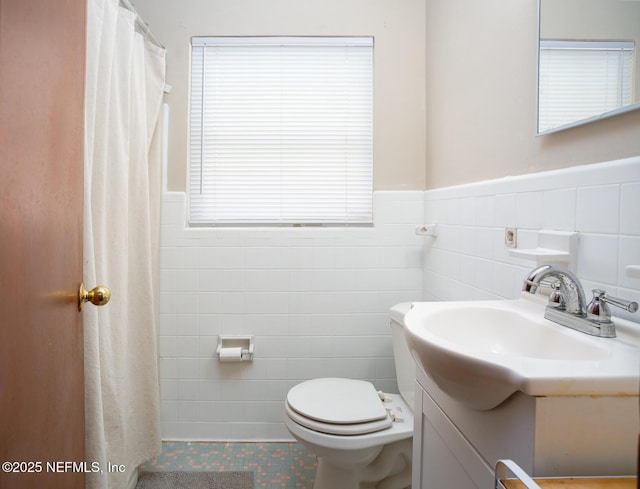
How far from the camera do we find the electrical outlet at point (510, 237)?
46.3 inches

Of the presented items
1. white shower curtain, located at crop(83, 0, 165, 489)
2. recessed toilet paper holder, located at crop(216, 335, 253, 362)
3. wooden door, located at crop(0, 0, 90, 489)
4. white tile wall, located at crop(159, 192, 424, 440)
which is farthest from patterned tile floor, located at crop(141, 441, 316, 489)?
wooden door, located at crop(0, 0, 90, 489)

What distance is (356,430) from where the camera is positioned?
1310 mm

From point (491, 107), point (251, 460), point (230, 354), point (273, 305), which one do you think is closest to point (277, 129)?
point (273, 305)

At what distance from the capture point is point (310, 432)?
1330 millimetres

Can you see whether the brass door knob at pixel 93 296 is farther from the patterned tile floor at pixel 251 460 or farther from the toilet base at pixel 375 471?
the patterned tile floor at pixel 251 460

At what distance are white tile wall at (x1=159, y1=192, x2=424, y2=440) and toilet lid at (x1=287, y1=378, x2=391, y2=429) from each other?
14.2 inches

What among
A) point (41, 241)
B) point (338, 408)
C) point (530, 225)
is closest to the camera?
point (41, 241)

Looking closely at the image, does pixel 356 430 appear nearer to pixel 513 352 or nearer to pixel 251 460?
pixel 513 352

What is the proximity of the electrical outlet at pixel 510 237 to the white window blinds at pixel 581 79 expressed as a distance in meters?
0.31

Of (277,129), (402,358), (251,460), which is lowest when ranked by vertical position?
(251,460)

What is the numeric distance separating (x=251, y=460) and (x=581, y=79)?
1.95 metres

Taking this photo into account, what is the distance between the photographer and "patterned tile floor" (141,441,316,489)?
169 cm

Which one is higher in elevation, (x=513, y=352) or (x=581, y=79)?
(x=581, y=79)

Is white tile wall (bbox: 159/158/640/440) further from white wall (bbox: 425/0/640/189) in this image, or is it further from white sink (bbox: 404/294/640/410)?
white sink (bbox: 404/294/640/410)
